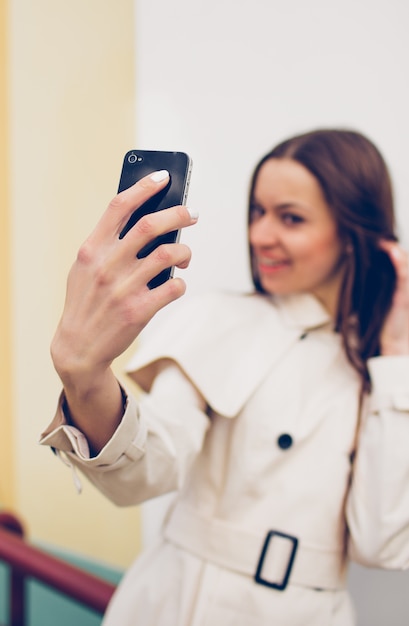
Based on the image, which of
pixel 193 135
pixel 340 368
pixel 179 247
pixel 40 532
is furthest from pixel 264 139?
pixel 40 532

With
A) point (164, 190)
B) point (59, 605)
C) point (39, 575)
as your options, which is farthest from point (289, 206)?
point (59, 605)

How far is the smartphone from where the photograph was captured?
37cm

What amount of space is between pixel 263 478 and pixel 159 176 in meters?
0.37

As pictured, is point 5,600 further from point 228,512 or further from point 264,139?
point 264,139

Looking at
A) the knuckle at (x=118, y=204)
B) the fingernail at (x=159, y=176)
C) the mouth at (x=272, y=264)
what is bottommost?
the mouth at (x=272, y=264)

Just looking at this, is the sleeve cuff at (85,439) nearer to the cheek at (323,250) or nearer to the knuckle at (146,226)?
the knuckle at (146,226)

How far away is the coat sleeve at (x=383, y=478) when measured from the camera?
570 mm

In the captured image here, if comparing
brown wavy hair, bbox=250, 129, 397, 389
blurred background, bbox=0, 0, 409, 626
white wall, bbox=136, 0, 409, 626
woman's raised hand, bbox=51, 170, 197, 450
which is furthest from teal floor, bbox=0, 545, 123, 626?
woman's raised hand, bbox=51, 170, 197, 450

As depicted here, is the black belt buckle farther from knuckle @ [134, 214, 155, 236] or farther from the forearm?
knuckle @ [134, 214, 155, 236]

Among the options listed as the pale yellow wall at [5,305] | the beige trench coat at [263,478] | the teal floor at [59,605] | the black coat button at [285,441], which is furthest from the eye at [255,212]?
the teal floor at [59,605]

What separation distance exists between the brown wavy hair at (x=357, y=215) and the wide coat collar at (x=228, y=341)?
0.04 metres

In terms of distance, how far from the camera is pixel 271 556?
587 mm

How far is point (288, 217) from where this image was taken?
0.64m

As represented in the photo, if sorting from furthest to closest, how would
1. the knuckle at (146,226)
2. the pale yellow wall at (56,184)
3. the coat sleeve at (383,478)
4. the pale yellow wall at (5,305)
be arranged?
the pale yellow wall at (5,305) → the pale yellow wall at (56,184) → the coat sleeve at (383,478) → the knuckle at (146,226)
